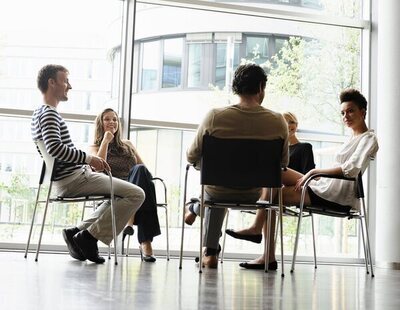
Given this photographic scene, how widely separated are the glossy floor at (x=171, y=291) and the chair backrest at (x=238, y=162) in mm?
497

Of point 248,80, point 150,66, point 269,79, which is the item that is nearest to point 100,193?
point 248,80

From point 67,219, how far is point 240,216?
1510 mm

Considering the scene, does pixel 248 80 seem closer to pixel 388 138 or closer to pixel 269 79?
pixel 388 138

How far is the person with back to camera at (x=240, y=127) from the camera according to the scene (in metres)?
3.62

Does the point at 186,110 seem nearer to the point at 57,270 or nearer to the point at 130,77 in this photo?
the point at 130,77

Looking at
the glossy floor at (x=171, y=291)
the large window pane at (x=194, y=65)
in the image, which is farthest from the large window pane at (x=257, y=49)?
the glossy floor at (x=171, y=291)

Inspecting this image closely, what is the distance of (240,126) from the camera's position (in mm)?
3639

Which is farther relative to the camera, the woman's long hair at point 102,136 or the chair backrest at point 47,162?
the woman's long hair at point 102,136

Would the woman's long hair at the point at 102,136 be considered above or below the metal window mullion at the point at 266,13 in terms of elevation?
below

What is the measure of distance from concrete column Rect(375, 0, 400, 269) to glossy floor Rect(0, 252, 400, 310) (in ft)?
7.19

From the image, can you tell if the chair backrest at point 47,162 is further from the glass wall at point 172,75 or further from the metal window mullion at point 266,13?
the metal window mullion at point 266,13

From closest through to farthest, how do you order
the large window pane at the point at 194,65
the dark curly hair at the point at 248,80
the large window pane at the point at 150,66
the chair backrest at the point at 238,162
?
the chair backrest at the point at 238,162 → the dark curly hair at the point at 248,80 → the large window pane at the point at 150,66 → the large window pane at the point at 194,65

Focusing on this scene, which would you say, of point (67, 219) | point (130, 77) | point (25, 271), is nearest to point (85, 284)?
point (25, 271)

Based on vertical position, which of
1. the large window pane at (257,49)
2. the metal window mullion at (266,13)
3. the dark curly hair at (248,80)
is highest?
the metal window mullion at (266,13)
